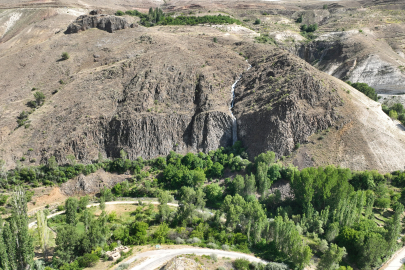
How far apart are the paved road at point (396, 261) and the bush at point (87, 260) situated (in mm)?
37308

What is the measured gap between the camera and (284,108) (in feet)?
198

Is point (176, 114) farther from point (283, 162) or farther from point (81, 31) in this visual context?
point (81, 31)

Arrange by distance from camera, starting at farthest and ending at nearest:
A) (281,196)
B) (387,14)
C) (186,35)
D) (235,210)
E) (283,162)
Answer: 1. (387,14)
2. (186,35)
3. (283,162)
4. (281,196)
5. (235,210)

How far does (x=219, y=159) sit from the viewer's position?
198 feet

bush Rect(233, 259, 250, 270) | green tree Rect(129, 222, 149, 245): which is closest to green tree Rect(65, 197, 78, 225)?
green tree Rect(129, 222, 149, 245)

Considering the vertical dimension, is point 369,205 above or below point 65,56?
below

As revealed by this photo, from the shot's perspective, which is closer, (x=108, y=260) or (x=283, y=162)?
(x=108, y=260)

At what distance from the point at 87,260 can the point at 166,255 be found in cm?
986

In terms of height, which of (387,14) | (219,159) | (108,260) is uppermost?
(387,14)

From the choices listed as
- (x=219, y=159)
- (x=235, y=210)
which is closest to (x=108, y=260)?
(x=235, y=210)

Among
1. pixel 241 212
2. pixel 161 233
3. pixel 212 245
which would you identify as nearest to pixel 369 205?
pixel 241 212

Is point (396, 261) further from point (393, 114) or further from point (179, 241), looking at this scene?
point (393, 114)

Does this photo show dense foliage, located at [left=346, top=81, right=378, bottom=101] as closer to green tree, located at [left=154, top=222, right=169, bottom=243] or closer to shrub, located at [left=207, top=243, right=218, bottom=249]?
shrub, located at [left=207, top=243, right=218, bottom=249]

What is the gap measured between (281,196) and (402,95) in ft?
158
